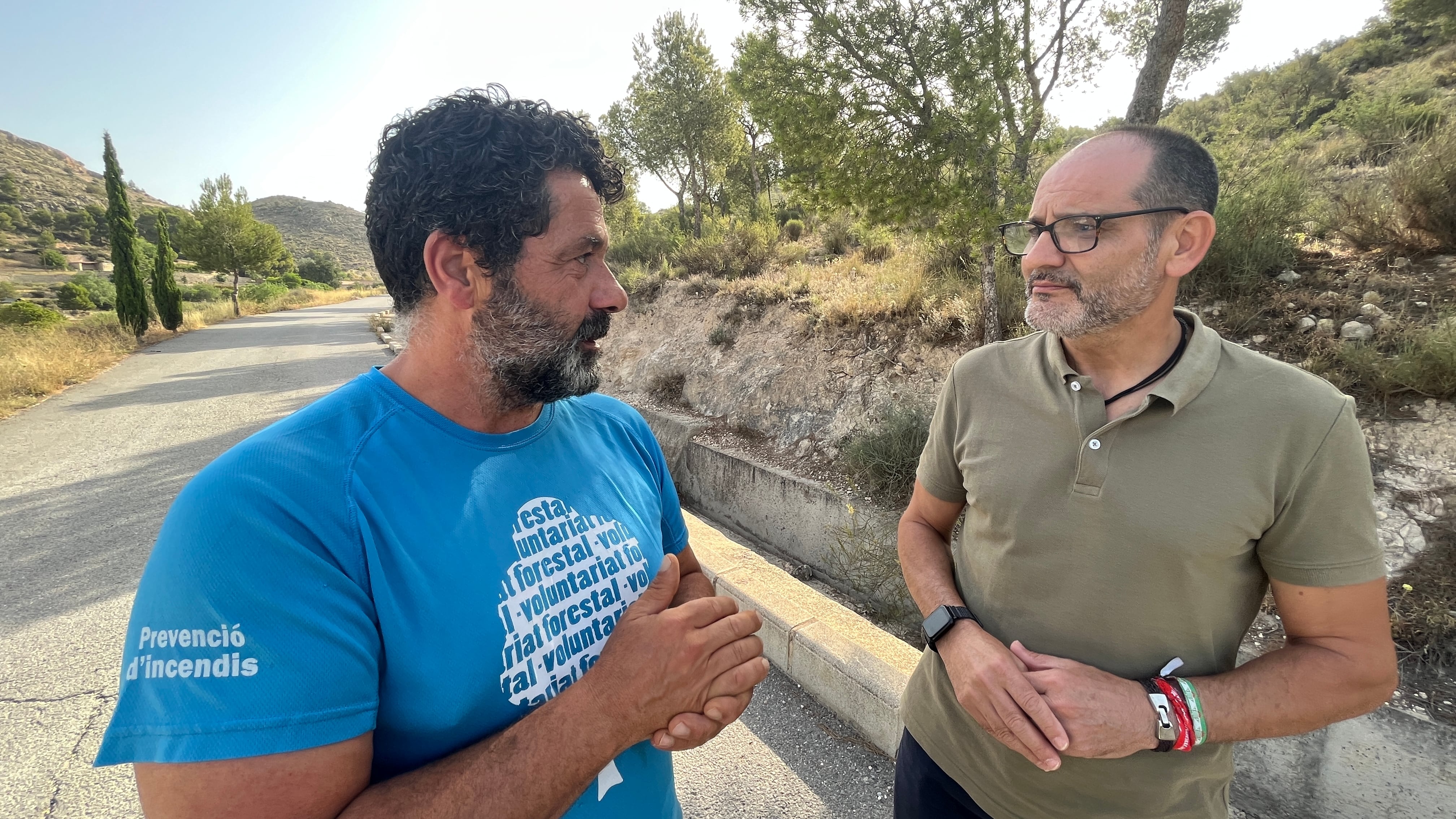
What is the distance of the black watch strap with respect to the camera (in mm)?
1307

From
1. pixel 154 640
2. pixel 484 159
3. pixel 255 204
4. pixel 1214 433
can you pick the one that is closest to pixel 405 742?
pixel 154 640

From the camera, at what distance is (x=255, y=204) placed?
102 meters

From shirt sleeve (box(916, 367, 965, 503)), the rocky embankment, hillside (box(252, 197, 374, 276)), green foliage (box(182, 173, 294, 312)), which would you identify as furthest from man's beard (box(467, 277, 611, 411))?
hillside (box(252, 197, 374, 276))

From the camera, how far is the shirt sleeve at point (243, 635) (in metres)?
0.81

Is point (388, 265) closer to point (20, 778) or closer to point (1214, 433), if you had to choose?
point (1214, 433)

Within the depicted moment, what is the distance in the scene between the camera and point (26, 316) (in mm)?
20172

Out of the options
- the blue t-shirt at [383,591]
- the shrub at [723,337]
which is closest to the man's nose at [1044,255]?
the blue t-shirt at [383,591]

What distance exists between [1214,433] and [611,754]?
1461 millimetres

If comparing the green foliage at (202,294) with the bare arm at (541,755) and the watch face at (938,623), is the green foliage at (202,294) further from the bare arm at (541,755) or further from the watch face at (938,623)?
the watch face at (938,623)

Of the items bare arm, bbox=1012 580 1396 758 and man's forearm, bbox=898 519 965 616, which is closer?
bare arm, bbox=1012 580 1396 758

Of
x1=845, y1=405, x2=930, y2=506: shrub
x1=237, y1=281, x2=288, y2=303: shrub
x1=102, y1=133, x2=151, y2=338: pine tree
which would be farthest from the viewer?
x1=237, y1=281, x2=288, y2=303: shrub

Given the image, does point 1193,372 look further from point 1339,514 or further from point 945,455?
point 945,455

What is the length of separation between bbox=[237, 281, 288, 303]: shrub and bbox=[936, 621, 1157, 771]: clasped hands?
142ft

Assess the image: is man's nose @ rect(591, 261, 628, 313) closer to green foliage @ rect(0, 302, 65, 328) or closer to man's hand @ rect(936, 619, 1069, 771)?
man's hand @ rect(936, 619, 1069, 771)
